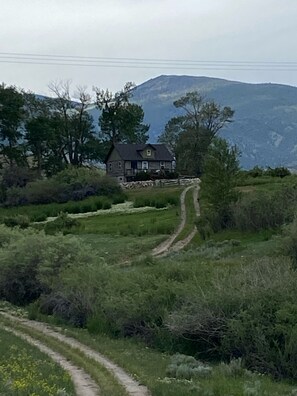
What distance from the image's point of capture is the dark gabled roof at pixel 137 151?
320 ft

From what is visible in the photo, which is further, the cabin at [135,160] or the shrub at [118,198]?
the cabin at [135,160]

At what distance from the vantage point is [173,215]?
203ft

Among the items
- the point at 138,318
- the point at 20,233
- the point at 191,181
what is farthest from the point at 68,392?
the point at 191,181

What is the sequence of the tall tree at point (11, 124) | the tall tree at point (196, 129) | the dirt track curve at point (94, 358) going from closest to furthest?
the dirt track curve at point (94, 358) → the tall tree at point (11, 124) → the tall tree at point (196, 129)

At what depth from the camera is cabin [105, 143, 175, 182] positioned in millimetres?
97750

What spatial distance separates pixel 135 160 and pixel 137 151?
1.52 meters

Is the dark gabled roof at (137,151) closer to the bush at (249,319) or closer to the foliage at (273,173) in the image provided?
the foliage at (273,173)

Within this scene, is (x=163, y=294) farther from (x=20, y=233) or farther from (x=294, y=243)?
(x=20, y=233)

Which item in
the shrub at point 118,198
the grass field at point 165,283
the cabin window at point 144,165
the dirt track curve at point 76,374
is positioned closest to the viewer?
the dirt track curve at point 76,374

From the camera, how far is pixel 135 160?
3910 inches

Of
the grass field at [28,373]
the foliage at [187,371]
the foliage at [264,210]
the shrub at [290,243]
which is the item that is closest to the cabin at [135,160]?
the foliage at [264,210]

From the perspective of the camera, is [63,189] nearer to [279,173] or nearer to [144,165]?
[279,173]

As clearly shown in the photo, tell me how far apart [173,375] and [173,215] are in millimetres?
44622

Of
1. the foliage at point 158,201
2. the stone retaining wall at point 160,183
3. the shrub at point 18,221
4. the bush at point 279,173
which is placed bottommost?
the shrub at point 18,221
